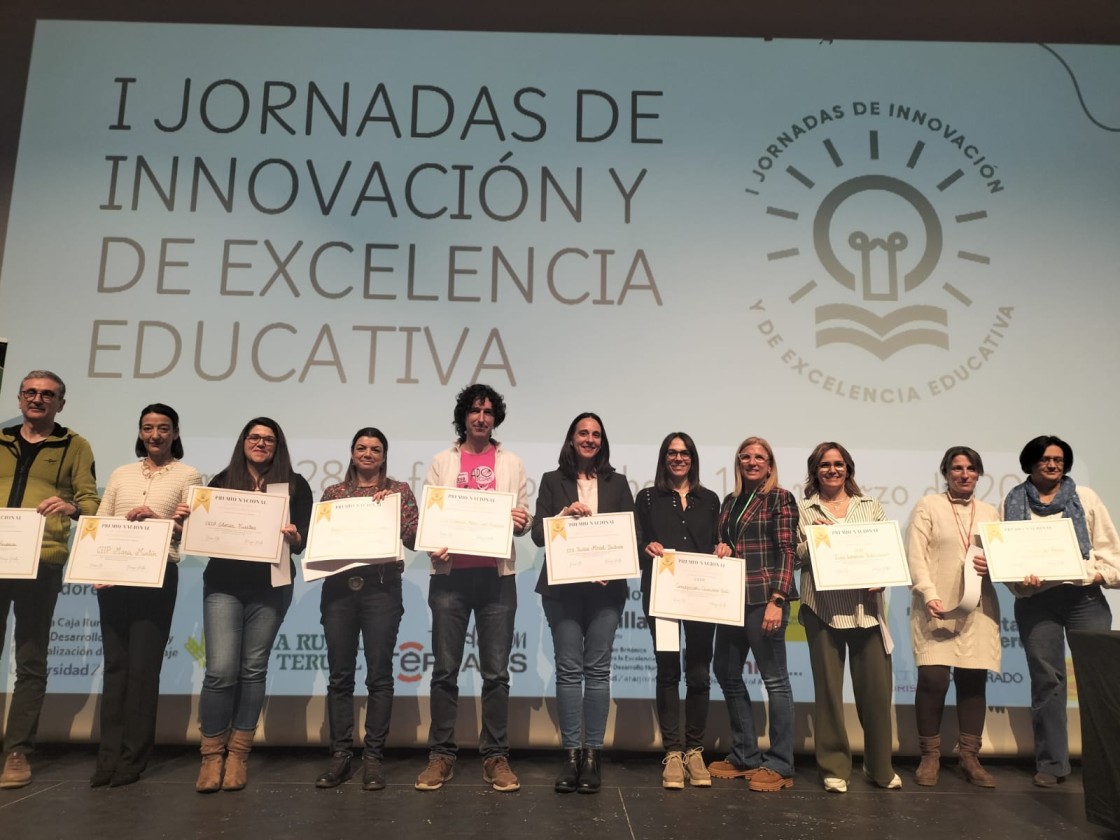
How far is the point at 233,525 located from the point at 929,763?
2.96 meters

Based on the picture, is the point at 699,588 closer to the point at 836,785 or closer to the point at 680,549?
the point at 680,549

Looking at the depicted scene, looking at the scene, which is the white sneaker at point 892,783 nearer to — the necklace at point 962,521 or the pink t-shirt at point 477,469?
the necklace at point 962,521

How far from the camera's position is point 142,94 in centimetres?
450

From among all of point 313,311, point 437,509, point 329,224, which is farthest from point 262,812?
point 329,224

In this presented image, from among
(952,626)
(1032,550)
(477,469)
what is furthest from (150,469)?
(1032,550)

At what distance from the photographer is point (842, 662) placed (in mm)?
3430

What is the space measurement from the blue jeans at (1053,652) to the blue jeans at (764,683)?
3.63 feet

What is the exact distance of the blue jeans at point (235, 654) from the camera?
318cm

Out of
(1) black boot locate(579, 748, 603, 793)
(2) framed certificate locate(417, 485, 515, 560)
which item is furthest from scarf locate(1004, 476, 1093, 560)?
(2) framed certificate locate(417, 485, 515, 560)

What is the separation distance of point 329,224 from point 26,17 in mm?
2176

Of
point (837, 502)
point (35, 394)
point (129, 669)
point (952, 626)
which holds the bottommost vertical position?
point (129, 669)

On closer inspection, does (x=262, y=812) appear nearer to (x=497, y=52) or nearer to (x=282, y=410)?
(x=282, y=410)

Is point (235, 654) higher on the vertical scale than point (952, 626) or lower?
lower

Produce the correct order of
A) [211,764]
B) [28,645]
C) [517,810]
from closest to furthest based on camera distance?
1. [517,810]
2. [211,764]
3. [28,645]
